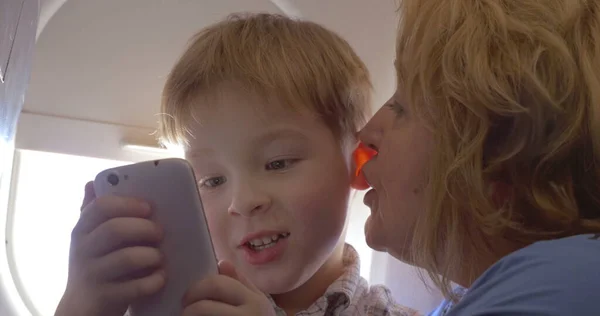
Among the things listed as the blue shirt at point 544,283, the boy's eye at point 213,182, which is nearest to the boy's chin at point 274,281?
the boy's eye at point 213,182

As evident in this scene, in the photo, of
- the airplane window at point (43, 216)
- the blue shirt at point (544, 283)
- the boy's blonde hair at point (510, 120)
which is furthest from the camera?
the airplane window at point (43, 216)

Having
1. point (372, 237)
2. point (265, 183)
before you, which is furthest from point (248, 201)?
point (372, 237)

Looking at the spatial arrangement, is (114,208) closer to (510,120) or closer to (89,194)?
(89,194)

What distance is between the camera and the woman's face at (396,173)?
62 cm

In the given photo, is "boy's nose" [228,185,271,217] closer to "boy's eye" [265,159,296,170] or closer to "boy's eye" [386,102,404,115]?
"boy's eye" [265,159,296,170]

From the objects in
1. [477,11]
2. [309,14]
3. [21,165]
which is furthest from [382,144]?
[21,165]

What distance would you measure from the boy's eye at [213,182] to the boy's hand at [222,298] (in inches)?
8.8

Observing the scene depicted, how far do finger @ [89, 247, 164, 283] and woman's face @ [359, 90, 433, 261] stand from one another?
0.76 ft

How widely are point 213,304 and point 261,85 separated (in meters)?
0.31

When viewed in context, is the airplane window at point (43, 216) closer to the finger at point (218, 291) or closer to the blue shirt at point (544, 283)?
the finger at point (218, 291)

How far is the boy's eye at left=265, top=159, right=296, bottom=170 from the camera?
0.75m

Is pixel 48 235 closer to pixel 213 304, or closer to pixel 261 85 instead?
pixel 261 85

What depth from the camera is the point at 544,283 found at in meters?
0.42

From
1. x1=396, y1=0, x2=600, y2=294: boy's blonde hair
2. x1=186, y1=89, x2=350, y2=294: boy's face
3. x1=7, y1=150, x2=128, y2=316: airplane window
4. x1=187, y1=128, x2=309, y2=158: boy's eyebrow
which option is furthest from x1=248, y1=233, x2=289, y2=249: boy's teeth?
x1=7, y1=150, x2=128, y2=316: airplane window
